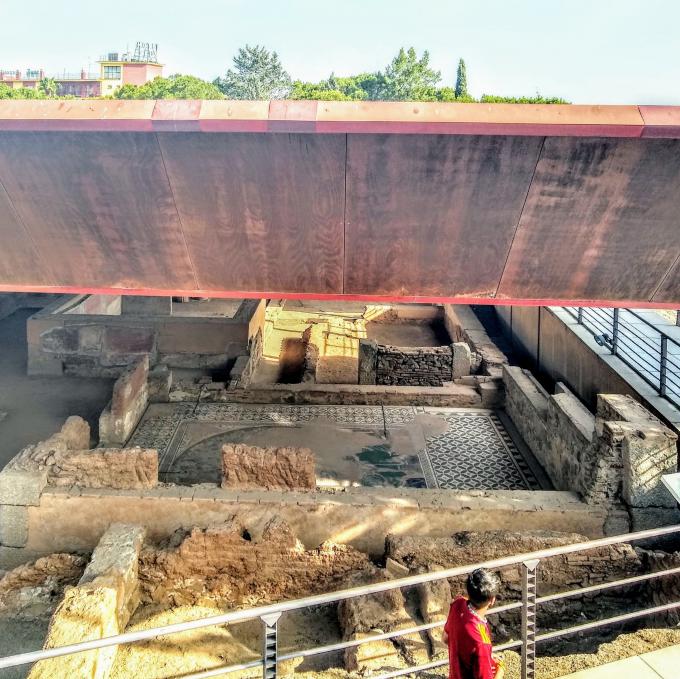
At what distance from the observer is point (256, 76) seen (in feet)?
139

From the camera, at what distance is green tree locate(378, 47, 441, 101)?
39.8 meters

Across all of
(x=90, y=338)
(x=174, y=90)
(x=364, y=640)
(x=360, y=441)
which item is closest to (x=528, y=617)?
(x=364, y=640)

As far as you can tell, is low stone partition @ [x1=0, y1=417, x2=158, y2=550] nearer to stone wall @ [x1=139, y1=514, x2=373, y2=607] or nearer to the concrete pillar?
stone wall @ [x1=139, y1=514, x2=373, y2=607]

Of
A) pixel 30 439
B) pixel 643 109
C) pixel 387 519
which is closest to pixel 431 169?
pixel 643 109

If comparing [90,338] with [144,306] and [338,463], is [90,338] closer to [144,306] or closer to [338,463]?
[144,306]

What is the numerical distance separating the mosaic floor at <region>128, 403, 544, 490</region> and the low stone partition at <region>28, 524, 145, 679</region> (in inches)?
73.6

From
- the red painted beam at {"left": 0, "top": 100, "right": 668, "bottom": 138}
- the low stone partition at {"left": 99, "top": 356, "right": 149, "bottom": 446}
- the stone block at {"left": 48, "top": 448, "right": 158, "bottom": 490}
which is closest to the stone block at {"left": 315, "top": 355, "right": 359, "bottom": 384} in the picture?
the low stone partition at {"left": 99, "top": 356, "right": 149, "bottom": 446}

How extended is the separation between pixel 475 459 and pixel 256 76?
4114 cm

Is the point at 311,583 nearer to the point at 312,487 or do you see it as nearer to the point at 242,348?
the point at 312,487

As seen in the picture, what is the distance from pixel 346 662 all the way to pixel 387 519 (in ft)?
4.36

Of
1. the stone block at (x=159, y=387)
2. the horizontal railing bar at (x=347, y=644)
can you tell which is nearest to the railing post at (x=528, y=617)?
the horizontal railing bar at (x=347, y=644)

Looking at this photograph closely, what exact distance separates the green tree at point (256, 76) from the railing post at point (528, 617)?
43.3m

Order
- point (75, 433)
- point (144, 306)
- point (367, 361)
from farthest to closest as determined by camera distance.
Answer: point (144, 306) < point (367, 361) < point (75, 433)

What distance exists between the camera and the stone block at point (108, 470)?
206 inches
